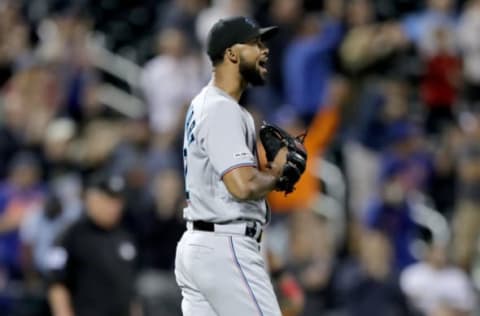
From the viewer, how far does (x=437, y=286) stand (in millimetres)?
10125

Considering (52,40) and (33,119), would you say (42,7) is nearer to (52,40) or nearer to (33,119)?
(52,40)

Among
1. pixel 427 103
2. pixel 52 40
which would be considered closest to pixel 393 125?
pixel 427 103

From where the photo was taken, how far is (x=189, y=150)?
18.2ft

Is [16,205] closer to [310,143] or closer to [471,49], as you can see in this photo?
[310,143]

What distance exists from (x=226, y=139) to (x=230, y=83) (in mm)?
337

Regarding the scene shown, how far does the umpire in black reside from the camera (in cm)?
818

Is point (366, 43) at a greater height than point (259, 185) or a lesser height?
greater

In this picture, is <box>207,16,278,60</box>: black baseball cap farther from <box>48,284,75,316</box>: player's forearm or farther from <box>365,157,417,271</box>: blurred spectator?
<box>365,157,417,271</box>: blurred spectator

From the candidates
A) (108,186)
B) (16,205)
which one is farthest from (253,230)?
(16,205)

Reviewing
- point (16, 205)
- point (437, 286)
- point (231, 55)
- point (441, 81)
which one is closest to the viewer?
point (231, 55)

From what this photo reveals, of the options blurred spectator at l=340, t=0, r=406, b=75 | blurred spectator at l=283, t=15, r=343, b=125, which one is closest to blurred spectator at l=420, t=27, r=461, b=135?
blurred spectator at l=340, t=0, r=406, b=75

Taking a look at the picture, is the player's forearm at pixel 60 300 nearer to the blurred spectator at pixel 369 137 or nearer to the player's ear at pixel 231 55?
the player's ear at pixel 231 55

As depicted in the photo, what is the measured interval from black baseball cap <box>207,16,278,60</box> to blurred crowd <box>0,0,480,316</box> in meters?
4.51

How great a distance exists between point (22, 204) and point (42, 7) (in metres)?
4.86
